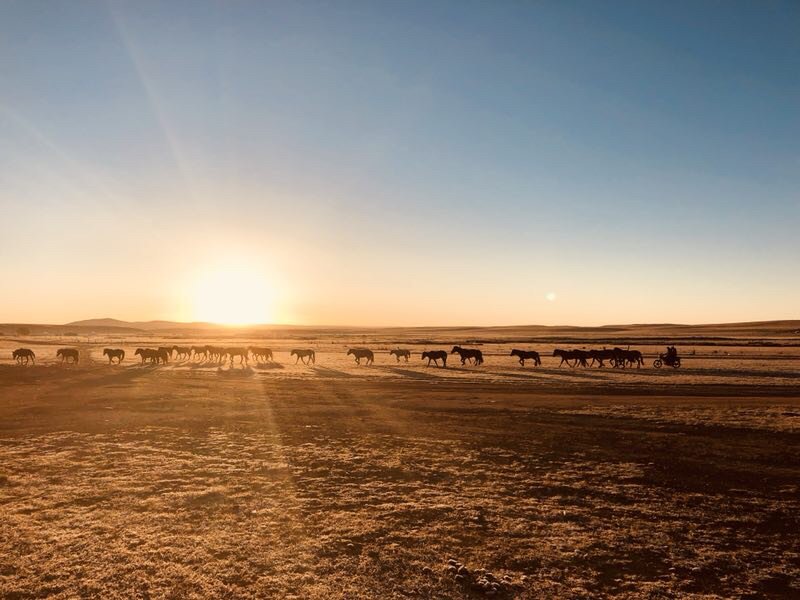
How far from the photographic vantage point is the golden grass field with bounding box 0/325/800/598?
7164mm

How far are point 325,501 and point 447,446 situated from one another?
5.29m

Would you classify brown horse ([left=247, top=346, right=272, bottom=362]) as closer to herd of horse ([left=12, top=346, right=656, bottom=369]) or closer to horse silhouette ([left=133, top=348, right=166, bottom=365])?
herd of horse ([left=12, top=346, right=656, bottom=369])

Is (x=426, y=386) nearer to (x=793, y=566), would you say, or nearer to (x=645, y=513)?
(x=645, y=513)

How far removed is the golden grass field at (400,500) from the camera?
716cm

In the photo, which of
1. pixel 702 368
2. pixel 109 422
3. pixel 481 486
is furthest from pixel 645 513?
pixel 702 368

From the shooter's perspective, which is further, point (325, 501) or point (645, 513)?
point (325, 501)

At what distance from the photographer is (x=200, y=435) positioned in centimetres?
1580

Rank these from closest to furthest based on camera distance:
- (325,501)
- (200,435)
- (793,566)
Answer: (793,566), (325,501), (200,435)

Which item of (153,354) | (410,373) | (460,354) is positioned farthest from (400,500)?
(153,354)

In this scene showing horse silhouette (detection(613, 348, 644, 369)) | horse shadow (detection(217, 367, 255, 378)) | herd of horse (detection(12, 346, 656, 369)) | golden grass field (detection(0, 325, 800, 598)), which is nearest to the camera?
golden grass field (detection(0, 325, 800, 598))

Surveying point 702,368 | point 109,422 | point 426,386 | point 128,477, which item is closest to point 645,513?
point 128,477

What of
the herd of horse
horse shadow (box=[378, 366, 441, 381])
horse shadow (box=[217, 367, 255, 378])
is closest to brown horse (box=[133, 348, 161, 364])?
the herd of horse

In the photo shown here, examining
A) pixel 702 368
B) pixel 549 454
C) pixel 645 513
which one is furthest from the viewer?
pixel 702 368

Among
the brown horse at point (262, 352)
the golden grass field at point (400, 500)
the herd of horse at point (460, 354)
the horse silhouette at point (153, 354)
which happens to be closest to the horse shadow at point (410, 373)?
the herd of horse at point (460, 354)
